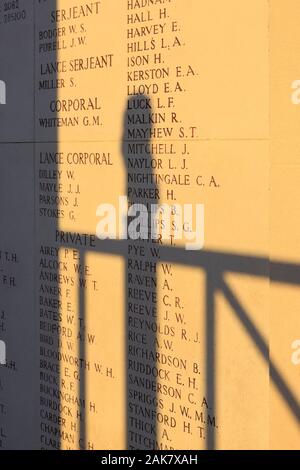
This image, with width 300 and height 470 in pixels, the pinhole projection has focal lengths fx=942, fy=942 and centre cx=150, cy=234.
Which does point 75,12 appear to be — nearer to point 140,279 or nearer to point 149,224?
point 149,224

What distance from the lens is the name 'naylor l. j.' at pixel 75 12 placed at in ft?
16.7

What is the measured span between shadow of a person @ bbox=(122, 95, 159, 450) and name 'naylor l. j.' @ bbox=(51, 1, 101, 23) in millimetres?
625

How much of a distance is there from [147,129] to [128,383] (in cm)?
132

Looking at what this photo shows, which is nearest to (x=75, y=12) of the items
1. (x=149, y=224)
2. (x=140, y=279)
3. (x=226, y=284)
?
(x=149, y=224)

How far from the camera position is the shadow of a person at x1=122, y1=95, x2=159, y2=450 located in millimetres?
4707

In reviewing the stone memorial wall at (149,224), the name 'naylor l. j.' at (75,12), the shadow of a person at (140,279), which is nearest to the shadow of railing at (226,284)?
the stone memorial wall at (149,224)

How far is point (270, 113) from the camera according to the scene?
4012 millimetres

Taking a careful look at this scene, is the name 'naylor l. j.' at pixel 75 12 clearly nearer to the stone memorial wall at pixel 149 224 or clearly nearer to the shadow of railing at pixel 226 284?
the stone memorial wall at pixel 149 224

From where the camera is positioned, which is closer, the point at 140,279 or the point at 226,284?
the point at 226,284

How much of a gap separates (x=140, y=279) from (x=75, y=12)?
1.58m

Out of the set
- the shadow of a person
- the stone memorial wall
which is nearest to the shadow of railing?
the stone memorial wall

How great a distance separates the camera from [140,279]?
Answer: 480 centimetres
